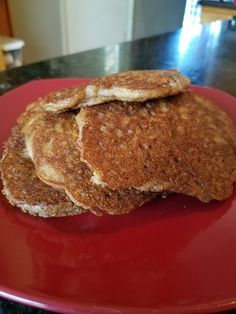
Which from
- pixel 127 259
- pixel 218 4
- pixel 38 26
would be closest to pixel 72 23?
pixel 38 26

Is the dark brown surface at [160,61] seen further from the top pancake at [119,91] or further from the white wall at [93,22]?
the white wall at [93,22]

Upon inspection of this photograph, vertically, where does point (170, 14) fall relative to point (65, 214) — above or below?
below

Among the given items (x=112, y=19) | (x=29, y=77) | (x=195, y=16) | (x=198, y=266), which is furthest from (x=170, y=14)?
Answer: (x=198, y=266)

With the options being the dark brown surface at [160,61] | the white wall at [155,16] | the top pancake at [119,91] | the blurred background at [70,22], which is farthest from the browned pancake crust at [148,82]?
the white wall at [155,16]

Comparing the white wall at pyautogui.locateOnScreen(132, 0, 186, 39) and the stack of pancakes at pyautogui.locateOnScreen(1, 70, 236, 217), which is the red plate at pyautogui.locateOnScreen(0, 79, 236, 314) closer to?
the stack of pancakes at pyautogui.locateOnScreen(1, 70, 236, 217)

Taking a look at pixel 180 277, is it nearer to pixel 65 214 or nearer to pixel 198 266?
pixel 198 266

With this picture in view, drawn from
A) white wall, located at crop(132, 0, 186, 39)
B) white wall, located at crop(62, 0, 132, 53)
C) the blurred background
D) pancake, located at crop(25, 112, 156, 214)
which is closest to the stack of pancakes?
pancake, located at crop(25, 112, 156, 214)
